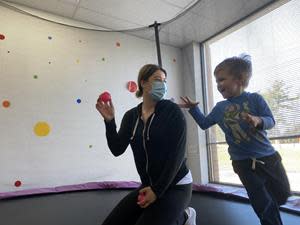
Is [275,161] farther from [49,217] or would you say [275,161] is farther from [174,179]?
[49,217]

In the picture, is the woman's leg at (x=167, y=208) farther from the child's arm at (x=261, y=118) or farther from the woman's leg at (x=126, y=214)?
the child's arm at (x=261, y=118)

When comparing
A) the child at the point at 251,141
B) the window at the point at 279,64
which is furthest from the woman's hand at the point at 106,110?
the window at the point at 279,64

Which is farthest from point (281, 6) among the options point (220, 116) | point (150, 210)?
point (150, 210)

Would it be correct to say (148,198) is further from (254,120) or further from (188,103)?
(188,103)

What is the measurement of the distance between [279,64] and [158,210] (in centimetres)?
156

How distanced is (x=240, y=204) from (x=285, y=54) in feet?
3.76

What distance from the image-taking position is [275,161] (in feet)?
3.56

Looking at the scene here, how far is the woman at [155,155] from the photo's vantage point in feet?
2.82

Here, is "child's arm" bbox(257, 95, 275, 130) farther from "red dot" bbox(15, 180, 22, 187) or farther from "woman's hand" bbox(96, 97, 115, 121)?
"red dot" bbox(15, 180, 22, 187)

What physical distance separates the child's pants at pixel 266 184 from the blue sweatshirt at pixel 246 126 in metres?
0.04

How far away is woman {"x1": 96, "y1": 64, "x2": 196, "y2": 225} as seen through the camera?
2.82ft

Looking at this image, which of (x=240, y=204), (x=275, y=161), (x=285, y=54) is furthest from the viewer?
(x=285, y=54)

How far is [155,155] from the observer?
36.8 inches

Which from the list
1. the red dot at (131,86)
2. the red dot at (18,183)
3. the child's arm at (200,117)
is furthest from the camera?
the red dot at (131,86)
